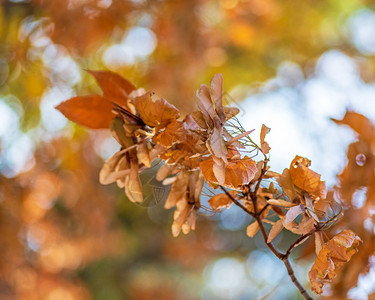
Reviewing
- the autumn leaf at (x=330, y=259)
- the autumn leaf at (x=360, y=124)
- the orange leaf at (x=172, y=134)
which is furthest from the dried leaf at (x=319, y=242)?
the autumn leaf at (x=360, y=124)

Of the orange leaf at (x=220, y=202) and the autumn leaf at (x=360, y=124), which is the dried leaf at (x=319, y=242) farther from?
the autumn leaf at (x=360, y=124)

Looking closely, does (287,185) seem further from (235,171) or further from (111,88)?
(111,88)

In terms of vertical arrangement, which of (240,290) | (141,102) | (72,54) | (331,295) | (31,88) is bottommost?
(240,290)

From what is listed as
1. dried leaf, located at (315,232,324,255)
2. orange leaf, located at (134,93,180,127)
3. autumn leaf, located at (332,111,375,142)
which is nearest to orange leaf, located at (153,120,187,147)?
orange leaf, located at (134,93,180,127)

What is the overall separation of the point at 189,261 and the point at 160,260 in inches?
8.0

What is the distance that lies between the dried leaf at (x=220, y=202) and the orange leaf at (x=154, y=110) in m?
0.07

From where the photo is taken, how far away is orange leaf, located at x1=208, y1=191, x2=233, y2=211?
298 mm

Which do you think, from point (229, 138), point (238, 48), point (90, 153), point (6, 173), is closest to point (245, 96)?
point (238, 48)

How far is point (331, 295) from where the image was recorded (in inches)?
16.8

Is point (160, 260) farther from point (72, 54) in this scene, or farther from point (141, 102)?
point (141, 102)

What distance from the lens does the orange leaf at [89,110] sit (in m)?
0.35

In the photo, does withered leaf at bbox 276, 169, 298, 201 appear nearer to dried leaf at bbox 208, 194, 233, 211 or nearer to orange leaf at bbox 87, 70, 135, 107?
dried leaf at bbox 208, 194, 233, 211

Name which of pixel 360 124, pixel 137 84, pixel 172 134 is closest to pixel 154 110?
pixel 172 134

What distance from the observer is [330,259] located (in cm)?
25
